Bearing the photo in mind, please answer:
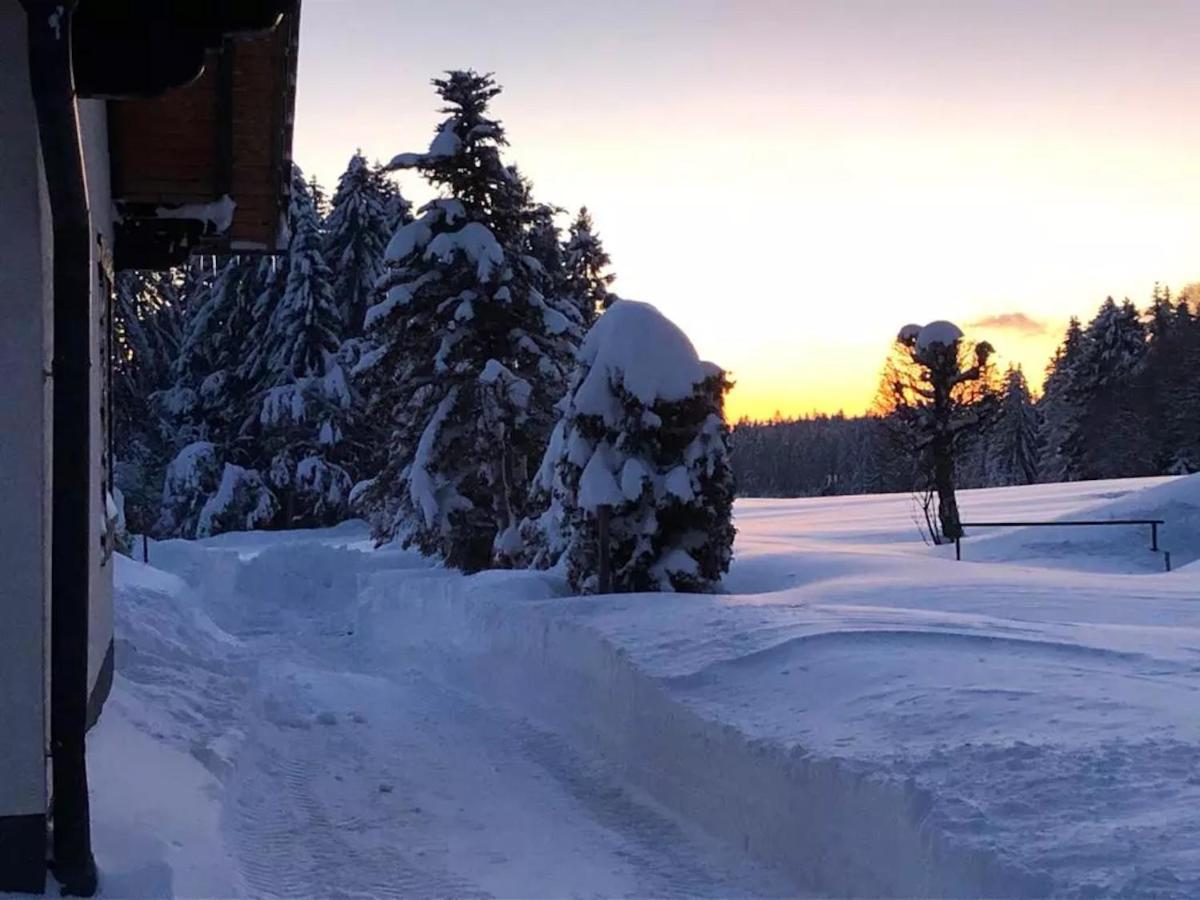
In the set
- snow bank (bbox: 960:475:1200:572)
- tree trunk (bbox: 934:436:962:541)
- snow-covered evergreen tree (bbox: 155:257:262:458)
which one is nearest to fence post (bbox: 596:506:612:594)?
snow bank (bbox: 960:475:1200:572)

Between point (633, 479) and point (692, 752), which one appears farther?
point (633, 479)

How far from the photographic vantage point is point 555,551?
14531 mm

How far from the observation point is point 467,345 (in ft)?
64.4

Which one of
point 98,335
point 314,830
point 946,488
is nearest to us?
point 314,830

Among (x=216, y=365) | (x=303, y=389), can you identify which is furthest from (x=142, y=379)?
(x=216, y=365)

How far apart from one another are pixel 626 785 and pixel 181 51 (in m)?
5.34

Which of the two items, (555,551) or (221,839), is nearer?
(221,839)

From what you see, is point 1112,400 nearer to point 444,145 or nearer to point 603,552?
point 444,145

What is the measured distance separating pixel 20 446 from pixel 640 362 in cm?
938

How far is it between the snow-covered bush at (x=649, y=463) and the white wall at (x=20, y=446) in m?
8.82

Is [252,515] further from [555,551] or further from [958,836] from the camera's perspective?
[958,836]

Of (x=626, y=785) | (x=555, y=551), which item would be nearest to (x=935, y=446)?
(x=555, y=551)

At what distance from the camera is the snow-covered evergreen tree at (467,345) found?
63.6 ft

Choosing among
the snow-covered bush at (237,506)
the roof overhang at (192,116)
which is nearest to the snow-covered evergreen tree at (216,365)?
the snow-covered bush at (237,506)
